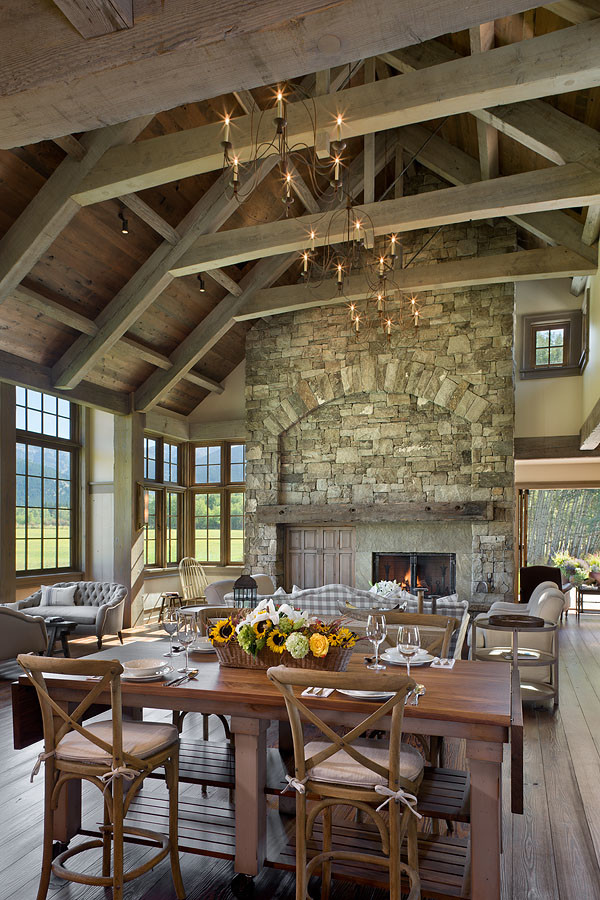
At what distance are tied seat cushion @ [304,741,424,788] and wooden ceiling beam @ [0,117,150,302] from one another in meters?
5.24

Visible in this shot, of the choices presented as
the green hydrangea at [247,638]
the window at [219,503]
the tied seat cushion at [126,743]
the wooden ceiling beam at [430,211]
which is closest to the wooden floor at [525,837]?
the tied seat cushion at [126,743]

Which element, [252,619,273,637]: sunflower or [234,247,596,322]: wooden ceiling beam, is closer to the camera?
[252,619,273,637]: sunflower

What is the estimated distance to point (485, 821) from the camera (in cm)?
218

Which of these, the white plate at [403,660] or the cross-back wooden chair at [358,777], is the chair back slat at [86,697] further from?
the white plate at [403,660]

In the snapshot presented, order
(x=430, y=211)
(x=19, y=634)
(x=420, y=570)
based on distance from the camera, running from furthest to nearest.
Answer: (x=420, y=570) < (x=430, y=211) < (x=19, y=634)

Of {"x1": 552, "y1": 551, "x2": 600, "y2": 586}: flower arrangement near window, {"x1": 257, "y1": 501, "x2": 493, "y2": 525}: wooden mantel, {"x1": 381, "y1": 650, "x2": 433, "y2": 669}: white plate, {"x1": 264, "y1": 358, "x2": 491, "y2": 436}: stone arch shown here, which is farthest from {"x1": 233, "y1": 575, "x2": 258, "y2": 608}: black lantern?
{"x1": 552, "y1": 551, "x2": 600, "y2": 586}: flower arrangement near window

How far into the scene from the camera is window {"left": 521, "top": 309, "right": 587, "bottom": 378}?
30.6 feet

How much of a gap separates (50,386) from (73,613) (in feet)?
9.37

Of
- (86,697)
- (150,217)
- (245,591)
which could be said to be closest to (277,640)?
(86,697)

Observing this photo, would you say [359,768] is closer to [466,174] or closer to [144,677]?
[144,677]

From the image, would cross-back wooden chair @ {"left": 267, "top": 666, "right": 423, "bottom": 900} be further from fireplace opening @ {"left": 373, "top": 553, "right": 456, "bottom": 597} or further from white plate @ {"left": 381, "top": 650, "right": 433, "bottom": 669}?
fireplace opening @ {"left": 373, "top": 553, "right": 456, "bottom": 597}

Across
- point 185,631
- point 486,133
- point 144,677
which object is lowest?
point 144,677

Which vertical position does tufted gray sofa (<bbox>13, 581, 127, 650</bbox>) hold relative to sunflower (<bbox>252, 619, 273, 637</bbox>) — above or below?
below

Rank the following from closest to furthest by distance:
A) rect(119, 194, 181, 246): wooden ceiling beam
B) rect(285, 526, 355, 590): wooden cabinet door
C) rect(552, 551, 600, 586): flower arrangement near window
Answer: rect(119, 194, 181, 246): wooden ceiling beam, rect(285, 526, 355, 590): wooden cabinet door, rect(552, 551, 600, 586): flower arrangement near window
